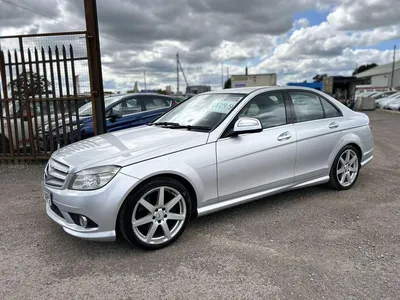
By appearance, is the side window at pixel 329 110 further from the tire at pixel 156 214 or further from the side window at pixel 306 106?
the tire at pixel 156 214

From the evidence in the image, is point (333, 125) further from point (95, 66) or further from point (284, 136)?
point (95, 66)

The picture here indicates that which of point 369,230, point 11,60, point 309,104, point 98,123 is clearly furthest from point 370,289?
point 11,60

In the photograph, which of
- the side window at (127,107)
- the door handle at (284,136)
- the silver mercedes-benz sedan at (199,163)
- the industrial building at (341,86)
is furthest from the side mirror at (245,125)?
the industrial building at (341,86)

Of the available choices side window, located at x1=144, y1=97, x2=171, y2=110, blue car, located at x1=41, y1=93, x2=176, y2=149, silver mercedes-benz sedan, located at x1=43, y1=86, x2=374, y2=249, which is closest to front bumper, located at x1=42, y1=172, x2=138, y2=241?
silver mercedes-benz sedan, located at x1=43, y1=86, x2=374, y2=249

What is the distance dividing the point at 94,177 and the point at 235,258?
146cm

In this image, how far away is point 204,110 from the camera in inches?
153

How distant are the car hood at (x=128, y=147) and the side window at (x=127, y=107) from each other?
357cm

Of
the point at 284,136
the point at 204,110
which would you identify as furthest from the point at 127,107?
the point at 284,136

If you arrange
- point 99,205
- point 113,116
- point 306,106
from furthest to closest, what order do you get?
point 113,116 → point 306,106 → point 99,205

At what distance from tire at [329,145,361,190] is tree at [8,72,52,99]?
5384mm

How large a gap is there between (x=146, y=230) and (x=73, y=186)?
0.79 m

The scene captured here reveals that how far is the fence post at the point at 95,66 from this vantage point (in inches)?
229

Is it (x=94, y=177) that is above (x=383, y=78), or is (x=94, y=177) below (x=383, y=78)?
below

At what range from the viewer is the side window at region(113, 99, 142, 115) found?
7.13 metres
